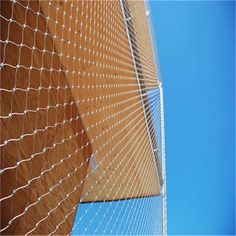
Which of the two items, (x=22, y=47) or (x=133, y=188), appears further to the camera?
(x=133, y=188)

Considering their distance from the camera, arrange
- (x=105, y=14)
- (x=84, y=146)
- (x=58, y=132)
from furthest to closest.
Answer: (x=105, y=14)
(x=84, y=146)
(x=58, y=132)

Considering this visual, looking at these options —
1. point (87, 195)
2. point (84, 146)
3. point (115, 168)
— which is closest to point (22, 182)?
point (84, 146)

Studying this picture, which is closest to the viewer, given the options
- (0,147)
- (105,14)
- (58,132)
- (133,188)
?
(0,147)

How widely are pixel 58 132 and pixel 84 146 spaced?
14 cm

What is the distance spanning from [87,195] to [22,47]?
494 mm

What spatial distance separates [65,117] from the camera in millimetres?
873

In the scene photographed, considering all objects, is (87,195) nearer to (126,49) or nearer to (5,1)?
(5,1)

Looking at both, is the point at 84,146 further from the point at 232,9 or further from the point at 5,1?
the point at 232,9

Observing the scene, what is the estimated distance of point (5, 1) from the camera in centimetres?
72

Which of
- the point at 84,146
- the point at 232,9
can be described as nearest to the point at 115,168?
the point at 84,146

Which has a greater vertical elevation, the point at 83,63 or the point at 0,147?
the point at 83,63

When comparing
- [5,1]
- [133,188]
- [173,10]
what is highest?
[173,10]

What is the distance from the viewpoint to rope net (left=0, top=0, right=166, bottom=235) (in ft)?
2.34

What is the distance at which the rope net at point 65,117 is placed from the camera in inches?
28.1
